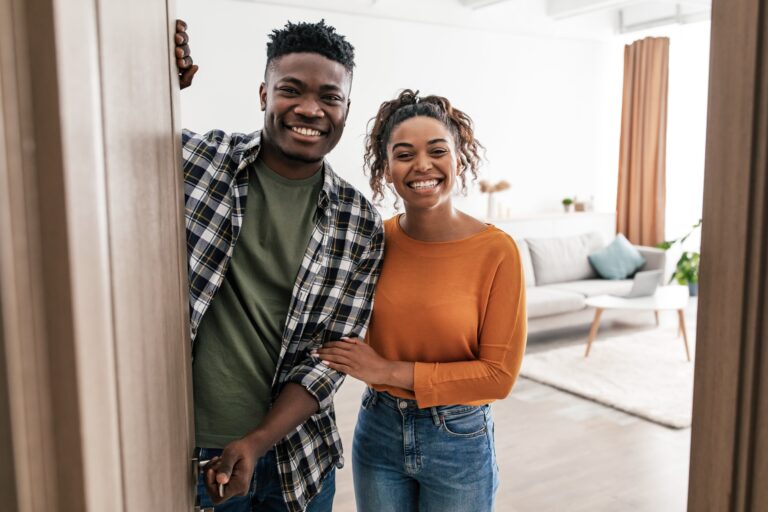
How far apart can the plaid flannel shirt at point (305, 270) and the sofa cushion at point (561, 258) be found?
4.91 metres

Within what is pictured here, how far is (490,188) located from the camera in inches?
255

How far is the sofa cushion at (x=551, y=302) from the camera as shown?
17.9ft

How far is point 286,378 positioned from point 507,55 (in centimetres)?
604

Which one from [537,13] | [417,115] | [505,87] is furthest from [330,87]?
[537,13]

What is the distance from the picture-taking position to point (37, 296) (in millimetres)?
450

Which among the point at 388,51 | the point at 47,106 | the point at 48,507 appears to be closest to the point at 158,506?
the point at 48,507

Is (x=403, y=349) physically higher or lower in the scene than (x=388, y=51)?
lower

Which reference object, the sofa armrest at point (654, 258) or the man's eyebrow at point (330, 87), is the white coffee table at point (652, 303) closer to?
the sofa armrest at point (654, 258)

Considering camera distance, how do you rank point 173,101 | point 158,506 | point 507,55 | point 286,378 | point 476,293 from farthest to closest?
point 507,55
point 476,293
point 286,378
point 173,101
point 158,506

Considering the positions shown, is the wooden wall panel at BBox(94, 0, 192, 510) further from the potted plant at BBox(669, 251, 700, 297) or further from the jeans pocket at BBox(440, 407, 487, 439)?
the potted plant at BBox(669, 251, 700, 297)

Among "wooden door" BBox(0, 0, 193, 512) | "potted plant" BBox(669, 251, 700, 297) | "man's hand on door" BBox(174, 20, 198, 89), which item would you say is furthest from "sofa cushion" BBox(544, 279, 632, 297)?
"wooden door" BBox(0, 0, 193, 512)

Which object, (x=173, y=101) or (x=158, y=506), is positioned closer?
(x=158, y=506)

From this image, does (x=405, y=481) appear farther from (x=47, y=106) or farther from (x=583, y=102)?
(x=583, y=102)

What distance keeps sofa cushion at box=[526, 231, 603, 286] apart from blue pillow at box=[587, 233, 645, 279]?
0.32 ft
